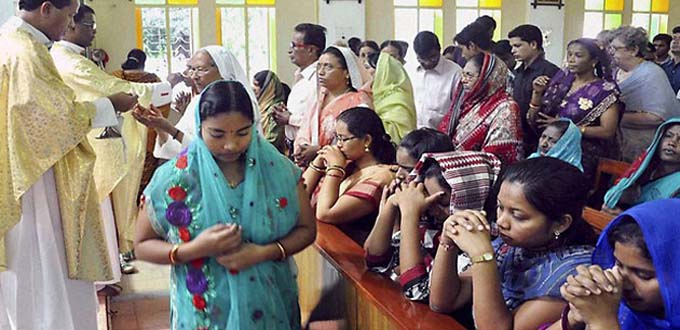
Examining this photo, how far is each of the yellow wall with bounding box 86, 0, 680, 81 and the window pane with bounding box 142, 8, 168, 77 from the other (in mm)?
229

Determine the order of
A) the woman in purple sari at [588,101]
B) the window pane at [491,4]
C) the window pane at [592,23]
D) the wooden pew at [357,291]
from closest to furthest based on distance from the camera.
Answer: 1. the wooden pew at [357,291]
2. the woman in purple sari at [588,101]
3. the window pane at [491,4]
4. the window pane at [592,23]

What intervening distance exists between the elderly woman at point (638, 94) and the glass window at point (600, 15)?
26.1 feet

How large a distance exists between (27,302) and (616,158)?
309cm

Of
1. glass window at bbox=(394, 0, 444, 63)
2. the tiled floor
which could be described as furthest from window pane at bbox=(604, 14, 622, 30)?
the tiled floor

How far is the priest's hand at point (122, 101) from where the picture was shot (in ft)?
9.96

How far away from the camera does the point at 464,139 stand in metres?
3.37

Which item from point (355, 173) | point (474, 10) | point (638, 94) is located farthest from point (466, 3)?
point (355, 173)

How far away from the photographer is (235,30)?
1018 cm

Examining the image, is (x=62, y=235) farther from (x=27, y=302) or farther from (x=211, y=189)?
(x=211, y=189)

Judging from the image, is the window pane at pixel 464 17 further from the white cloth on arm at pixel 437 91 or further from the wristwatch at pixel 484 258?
the wristwatch at pixel 484 258

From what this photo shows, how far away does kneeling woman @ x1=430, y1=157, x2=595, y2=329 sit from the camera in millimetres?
1522

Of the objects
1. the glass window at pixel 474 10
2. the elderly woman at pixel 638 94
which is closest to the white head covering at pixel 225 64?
the elderly woman at pixel 638 94

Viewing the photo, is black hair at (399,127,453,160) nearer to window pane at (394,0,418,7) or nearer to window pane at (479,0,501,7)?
window pane at (394,0,418,7)

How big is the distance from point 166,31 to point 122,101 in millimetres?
7235
